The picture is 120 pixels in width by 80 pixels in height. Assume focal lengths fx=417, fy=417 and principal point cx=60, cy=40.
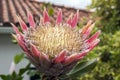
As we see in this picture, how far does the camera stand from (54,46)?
4.87ft

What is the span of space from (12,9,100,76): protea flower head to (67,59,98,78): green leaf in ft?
0.47

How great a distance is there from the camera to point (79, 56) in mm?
1463

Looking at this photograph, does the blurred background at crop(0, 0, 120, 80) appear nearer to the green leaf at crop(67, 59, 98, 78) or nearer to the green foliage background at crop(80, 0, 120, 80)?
the green foliage background at crop(80, 0, 120, 80)

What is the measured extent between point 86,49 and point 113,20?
6.01 m

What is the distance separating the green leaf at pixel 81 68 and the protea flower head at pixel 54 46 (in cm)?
14

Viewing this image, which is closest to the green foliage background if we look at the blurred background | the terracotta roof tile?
the blurred background

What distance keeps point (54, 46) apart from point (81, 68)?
0.28 meters

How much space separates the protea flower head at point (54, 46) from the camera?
146cm

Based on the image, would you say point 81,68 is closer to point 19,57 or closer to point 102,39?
point 19,57

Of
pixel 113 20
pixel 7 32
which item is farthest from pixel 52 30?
pixel 7 32

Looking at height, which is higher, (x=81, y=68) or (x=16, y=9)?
(x=81, y=68)

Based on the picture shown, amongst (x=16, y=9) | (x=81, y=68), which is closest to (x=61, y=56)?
(x=81, y=68)

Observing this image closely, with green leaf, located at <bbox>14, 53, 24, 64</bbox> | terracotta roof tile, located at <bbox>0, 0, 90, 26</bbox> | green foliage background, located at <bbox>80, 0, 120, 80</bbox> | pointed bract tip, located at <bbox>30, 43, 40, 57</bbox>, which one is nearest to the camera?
pointed bract tip, located at <bbox>30, 43, 40, 57</bbox>

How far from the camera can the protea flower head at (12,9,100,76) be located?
146 cm
